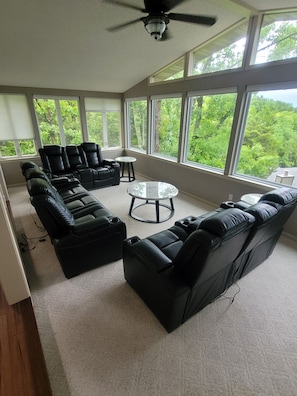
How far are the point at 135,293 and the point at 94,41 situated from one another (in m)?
3.59

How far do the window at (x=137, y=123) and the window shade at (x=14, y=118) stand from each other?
2.73 meters

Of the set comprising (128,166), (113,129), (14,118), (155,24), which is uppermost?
(155,24)

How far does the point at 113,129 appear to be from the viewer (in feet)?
20.2

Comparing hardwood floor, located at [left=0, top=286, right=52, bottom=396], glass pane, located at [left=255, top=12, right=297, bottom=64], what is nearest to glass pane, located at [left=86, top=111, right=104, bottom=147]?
glass pane, located at [left=255, top=12, right=297, bottom=64]

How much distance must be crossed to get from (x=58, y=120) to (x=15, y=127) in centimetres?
101

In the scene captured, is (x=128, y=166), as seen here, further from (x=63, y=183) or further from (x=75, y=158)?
(x=63, y=183)

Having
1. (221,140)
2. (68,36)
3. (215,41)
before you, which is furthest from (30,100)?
(221,140)

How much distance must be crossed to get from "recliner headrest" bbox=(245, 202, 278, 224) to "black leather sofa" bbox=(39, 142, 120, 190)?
3.62 metres

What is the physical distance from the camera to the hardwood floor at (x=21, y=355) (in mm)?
1191

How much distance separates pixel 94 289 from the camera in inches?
75.2

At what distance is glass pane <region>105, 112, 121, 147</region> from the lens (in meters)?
6.00

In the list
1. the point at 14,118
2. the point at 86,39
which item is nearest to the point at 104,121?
the point at 14,118

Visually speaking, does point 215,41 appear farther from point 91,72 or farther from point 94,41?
point 91,72

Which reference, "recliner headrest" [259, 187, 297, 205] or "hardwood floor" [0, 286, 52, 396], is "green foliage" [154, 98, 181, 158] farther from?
"hardwood floor" [0, 286, 52, 396]
